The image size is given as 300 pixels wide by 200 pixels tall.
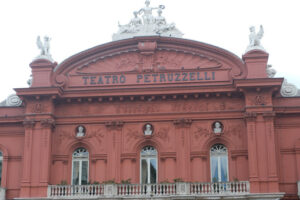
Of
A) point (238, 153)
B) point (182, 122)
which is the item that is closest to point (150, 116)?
point (182, 122)

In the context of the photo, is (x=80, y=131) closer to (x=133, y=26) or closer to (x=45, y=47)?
(x=45, y=47)

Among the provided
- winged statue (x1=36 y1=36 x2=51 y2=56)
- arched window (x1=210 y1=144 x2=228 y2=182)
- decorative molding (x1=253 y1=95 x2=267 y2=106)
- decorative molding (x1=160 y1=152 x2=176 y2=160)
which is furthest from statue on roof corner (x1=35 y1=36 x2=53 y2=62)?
decorative molding (x1=253 y1=95 x2=267 y2=106)

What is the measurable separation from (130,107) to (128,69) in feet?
7.67

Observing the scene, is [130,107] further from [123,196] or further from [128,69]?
[123,196]

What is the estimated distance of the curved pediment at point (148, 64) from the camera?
98.3 feet

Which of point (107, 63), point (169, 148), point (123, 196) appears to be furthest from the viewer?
point (107, 63)

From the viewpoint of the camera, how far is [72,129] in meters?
29.6

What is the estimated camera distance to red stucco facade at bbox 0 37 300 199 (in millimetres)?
28062

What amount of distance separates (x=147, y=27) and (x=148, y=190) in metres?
10.1

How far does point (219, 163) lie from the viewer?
2870 cm

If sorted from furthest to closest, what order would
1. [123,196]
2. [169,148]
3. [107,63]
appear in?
[107,63]
[169,148]
[123,196]

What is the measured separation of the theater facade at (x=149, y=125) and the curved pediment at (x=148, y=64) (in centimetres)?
6

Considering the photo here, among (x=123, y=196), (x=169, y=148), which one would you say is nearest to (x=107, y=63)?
(x=169, y=148)

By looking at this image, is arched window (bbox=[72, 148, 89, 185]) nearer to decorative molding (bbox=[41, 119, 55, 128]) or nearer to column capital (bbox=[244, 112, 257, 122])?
decorative molding (bbox=[41, 119, 55, 128])
